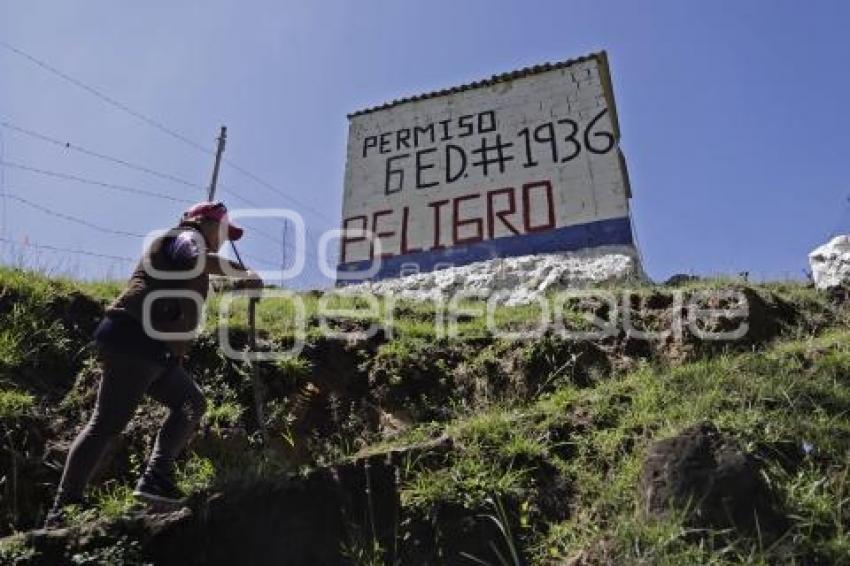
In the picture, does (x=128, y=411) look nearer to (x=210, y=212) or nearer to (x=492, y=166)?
(x=210, y=212)

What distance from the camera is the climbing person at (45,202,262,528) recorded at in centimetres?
407

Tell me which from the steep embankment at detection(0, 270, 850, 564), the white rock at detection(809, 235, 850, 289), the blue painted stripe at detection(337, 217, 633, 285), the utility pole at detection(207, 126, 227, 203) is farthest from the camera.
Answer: the utility pole at detection(207, 126, 227, 203)

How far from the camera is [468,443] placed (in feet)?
15.2

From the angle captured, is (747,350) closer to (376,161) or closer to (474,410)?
(474,410)

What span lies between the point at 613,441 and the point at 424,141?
9.68m

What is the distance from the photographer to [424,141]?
1357 centimetres

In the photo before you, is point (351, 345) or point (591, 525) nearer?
point (591, 525)

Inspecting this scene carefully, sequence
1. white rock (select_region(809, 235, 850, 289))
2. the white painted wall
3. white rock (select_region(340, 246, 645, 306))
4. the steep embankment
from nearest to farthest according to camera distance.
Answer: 1. the steep embankment
2. white rock (select_region(809, 235, 850, 289))
3. white rock (select_region(340, 246, 645, 306))
4. the white painted wall

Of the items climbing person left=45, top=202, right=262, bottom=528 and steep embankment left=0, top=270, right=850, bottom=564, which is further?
climbing person left=45, top=202, right=262, bottom=528

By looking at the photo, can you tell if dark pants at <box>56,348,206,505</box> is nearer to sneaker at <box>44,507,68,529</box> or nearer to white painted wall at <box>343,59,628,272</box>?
sneaker at <box>44,507,68,529</box>

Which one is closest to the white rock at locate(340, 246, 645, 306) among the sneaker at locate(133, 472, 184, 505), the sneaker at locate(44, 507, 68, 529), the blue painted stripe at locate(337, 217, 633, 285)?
the blue painted stripe at locate(337, 217, 633, 285)

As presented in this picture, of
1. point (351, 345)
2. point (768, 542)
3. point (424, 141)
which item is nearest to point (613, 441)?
point (768, 542)

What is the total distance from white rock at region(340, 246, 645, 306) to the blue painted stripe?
235 millimetres

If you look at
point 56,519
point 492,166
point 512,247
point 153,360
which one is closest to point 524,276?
point 512,247
